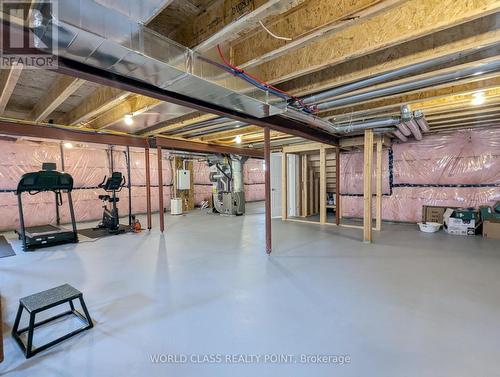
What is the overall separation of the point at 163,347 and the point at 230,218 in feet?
17.9

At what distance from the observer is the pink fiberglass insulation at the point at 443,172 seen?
5113 mm

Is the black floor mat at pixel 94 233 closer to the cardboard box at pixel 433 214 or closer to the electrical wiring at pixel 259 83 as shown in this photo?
the electrical wiring at pixel 259 83

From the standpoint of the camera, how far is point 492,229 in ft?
15.0

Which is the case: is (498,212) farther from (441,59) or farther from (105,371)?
(105,371)

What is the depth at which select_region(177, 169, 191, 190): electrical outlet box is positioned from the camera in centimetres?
837

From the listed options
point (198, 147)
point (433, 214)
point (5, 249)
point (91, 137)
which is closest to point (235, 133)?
point (198, 147)

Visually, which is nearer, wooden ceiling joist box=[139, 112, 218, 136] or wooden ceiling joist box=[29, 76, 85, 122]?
wooden ceiling joist box=[29, 76, 85, 122]

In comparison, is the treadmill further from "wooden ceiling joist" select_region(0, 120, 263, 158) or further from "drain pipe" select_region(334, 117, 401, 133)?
"drain pipe" select_region(334, 117, 401, 133)

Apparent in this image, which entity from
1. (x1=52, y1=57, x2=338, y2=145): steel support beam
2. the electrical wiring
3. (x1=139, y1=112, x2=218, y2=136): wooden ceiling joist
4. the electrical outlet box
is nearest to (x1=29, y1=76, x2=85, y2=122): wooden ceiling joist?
(x1=52, y1=57, x2=338, y2=145): steel support beam

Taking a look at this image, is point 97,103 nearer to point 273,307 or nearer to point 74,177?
point 273,307

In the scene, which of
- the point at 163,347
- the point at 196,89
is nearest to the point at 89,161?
the point at 196,89

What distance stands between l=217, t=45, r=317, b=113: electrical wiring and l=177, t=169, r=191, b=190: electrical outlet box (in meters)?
6.11

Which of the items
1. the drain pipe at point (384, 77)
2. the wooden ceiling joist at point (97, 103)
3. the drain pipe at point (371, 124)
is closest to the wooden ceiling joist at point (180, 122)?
the wooden ceiling joist at point (97, 103)

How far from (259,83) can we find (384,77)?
118cm
